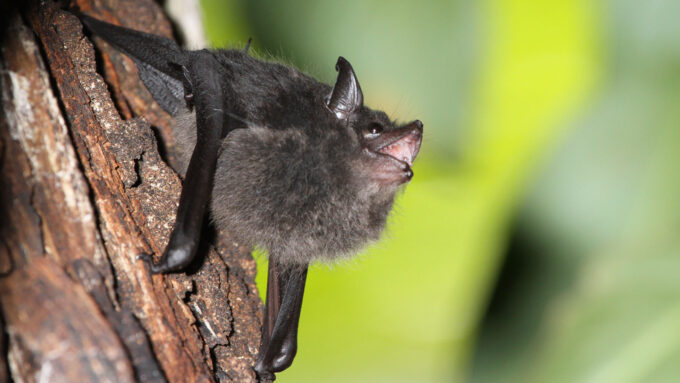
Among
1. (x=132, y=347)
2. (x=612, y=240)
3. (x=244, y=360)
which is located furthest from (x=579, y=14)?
(x=132, y=347)

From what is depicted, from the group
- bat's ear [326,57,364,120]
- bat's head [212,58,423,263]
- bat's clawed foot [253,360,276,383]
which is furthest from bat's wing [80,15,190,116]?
bat's clawed foot [253,360,276,383]

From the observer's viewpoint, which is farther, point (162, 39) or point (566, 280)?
point (566, 280)

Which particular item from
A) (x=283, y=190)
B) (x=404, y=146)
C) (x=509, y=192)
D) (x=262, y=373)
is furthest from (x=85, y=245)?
(x=509, y=192)

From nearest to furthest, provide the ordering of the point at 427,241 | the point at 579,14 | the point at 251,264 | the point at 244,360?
the point at 244,360 < the point at 251,264 < the point at 427,241 < the point at 579,14

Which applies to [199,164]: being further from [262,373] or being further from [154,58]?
[262,373]

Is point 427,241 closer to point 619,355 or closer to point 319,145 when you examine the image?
point 619,355

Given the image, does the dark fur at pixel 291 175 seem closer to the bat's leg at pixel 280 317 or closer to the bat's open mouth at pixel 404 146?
the bat's open mouth at pixel 404 146

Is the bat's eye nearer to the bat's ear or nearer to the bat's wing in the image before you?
the bat's ear
